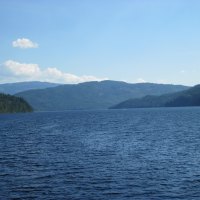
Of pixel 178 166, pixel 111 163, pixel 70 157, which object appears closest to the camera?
pixel 178 166

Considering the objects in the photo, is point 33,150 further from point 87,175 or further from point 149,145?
point 87,175

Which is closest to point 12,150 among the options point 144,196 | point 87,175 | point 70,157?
point 70,157

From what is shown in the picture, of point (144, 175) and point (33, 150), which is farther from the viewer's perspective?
point (33, 150)

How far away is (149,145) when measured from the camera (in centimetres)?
9488

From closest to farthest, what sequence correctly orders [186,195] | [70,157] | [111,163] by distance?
[186,195] < [111,163] < [70,157]

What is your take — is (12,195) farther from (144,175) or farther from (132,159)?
(132,159)

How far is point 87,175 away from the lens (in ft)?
194

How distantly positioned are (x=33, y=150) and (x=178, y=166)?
38113mm

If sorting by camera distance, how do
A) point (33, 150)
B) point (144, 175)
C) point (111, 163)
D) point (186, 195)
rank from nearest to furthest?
point (186, 195) < point (144, 175) < point (111, 163) < point (33, 150)

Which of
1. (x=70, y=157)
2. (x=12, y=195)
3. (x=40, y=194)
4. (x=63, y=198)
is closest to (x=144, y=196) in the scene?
(x=63, y=198)

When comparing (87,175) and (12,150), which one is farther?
(12,150)

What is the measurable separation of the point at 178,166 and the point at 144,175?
903 cm

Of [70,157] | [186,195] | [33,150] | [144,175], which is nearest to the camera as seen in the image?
[186,195]

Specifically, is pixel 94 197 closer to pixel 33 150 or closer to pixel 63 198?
pixel 63 198
